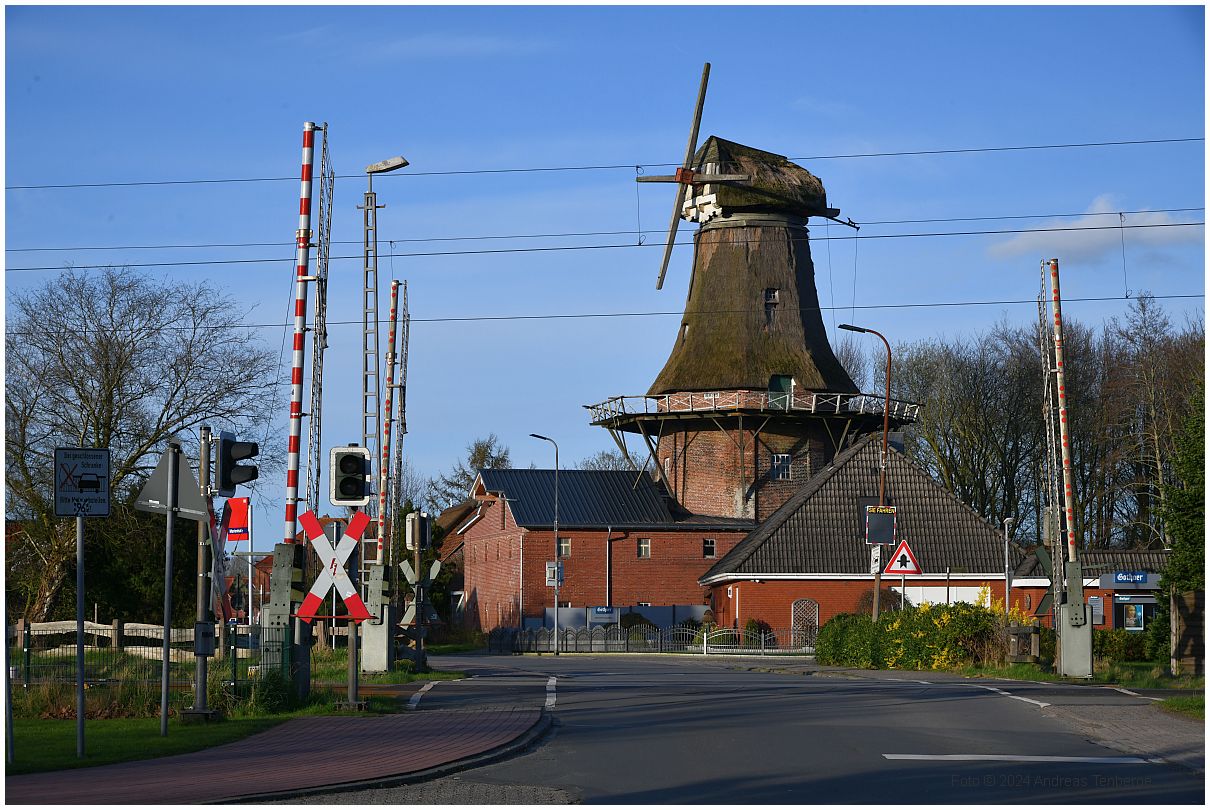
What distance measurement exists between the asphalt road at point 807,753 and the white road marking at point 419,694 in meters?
0.10

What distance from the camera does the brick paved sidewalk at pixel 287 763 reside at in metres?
10.9

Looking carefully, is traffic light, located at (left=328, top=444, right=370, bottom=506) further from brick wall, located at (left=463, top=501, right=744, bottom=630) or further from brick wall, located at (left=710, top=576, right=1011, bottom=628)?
brick wall, located at (left=463, top=501, right=744, bottom=630)

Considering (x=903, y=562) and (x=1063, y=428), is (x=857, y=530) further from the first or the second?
(x=1063, y=428)

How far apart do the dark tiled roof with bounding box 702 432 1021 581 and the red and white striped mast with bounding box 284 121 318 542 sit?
38.9 m

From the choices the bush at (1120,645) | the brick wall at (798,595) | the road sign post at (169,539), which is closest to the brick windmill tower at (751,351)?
the brick wall at (798,595)

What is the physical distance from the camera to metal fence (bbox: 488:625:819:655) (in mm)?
55000

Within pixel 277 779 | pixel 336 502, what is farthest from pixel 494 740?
pixel 336 502

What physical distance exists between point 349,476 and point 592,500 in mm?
48587

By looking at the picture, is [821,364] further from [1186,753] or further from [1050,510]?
[1186,753]

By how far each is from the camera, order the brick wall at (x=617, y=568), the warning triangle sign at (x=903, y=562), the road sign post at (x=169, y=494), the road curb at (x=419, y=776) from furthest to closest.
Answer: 1. the brick wall at (x=617, y=568)
2. the warning triangle sign at (x=903, y=562)
3. the road sign post at (x=169, y=494)
4. the road curb at (x=419, y=776)

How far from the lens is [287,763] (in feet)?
41.9

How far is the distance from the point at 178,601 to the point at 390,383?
52.1 ft

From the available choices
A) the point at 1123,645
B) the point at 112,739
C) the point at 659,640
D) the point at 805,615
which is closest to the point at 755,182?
the point at 805,615

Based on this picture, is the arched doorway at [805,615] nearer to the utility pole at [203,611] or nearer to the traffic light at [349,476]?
the traffic light at [349,476]
